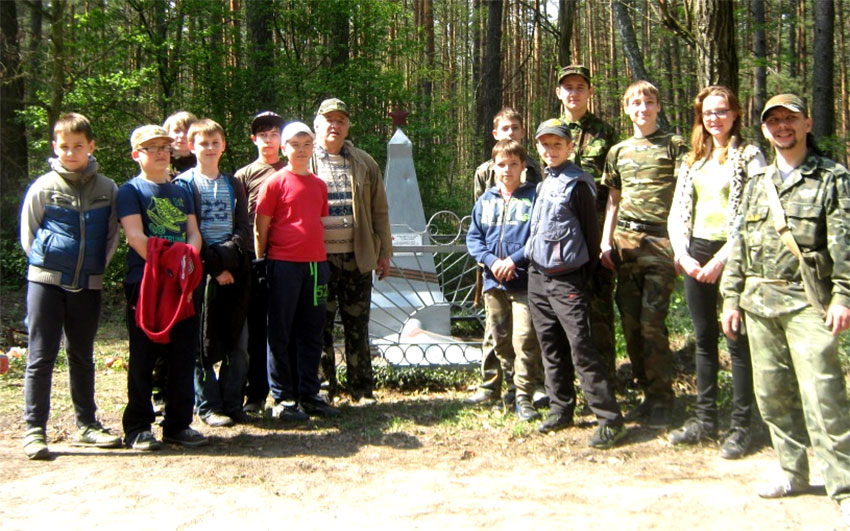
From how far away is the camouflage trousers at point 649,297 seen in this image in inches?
177

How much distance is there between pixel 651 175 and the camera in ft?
14.8

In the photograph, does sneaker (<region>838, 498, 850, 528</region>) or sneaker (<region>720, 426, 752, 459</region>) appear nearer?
sneaker (<region>838, 498, 850, 528</region>)

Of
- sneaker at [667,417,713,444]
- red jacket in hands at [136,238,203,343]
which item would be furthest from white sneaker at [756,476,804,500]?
red jacket in hands at [136,238,203,343]

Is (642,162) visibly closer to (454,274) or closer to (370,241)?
(370,241)

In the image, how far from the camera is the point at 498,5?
16094 mm

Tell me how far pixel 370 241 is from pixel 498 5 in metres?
12.3

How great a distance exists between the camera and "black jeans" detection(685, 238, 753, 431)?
4.03m

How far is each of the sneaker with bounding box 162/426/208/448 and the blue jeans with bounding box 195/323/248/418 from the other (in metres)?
0.43

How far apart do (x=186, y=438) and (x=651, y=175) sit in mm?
3131

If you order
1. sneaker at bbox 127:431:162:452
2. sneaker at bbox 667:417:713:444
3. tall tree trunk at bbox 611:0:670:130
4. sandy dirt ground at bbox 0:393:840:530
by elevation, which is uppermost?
tall tree trunk at bbox 611:0:670:130

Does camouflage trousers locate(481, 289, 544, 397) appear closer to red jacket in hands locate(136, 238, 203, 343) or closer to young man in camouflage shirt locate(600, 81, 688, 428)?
young man in camouflage shirt locate(600, 81, 688, 428)

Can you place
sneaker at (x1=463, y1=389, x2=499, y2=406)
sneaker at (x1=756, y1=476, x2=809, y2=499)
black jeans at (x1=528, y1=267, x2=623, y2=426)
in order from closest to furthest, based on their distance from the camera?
sneaker at (x1=756, y1=476, x2=809, y2=499), black jeans at (x1=528, y1=267, x2=623, y2=426), sneaker at (x1=463, y1=389, x2=499, y2=406)

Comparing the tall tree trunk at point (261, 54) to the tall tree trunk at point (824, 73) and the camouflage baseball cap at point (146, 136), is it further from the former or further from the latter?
the tall tree trunk at point (824, 73)

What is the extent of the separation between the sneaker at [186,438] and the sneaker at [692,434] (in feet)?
8.91
